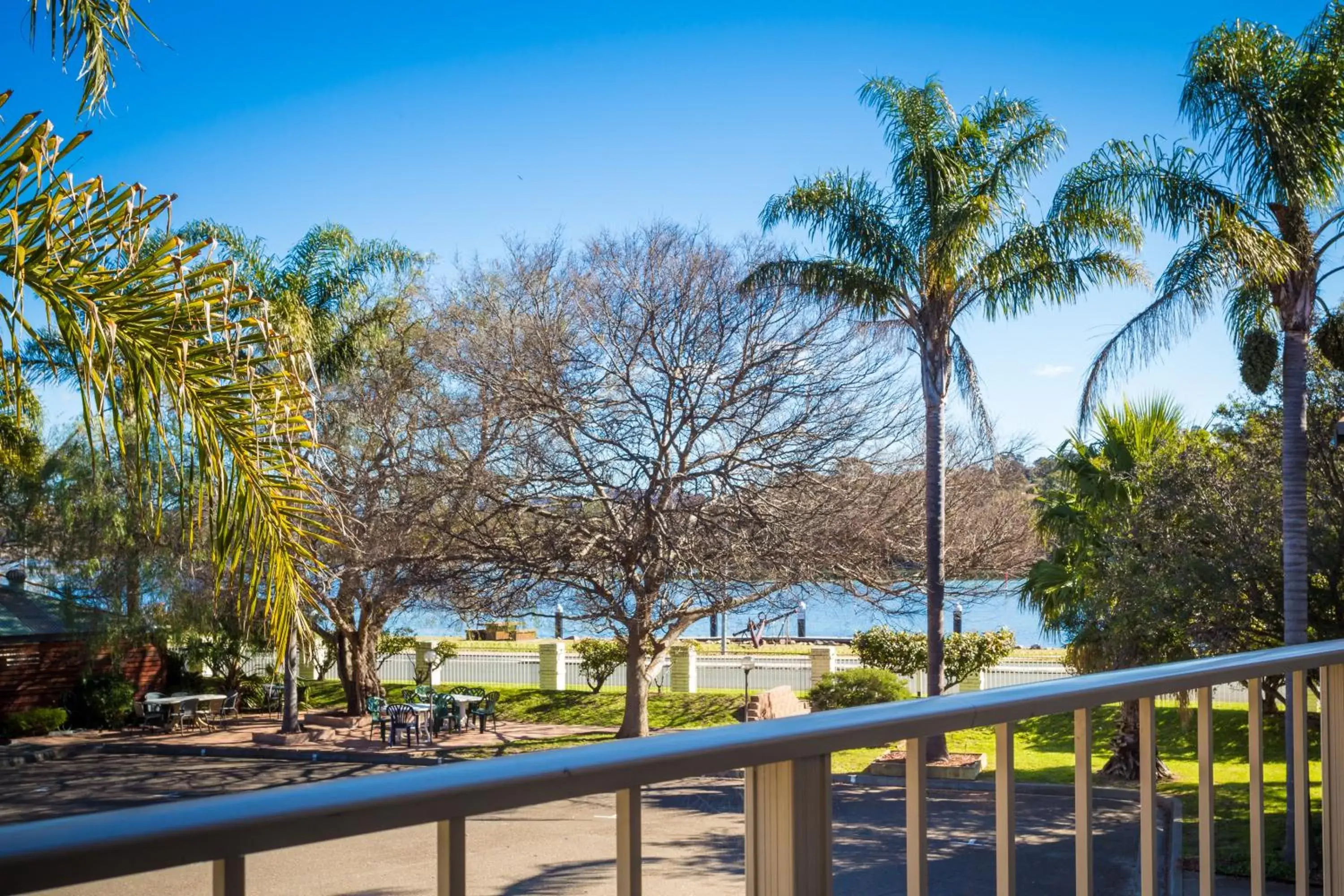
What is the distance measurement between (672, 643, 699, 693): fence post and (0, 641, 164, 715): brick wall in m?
12.9

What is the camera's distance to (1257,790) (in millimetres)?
2133

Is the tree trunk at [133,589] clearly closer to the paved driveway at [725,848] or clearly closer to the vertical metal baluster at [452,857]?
the paved driveway at [725,848]

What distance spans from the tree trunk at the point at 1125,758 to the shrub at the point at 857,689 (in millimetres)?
4953

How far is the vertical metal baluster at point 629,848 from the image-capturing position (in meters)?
1.12

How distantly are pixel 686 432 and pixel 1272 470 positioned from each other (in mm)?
9321

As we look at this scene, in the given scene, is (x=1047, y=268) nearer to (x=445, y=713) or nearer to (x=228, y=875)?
(x=445, y=713)

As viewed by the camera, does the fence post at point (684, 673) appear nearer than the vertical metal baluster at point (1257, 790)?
No

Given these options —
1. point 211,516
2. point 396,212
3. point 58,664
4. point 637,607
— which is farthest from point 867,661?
point 396,212

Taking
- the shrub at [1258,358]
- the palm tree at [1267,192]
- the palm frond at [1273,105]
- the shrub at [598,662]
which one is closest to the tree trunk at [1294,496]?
the palm tree at [1267,192]

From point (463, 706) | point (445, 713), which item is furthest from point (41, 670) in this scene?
point (463, 706)

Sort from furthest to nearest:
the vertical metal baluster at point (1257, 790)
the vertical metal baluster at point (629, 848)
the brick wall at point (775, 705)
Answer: the brick wall at point (775, 705)
the vertical metal baluster at point (1257, 790)
the vertical metal baluster at point (629, 848)

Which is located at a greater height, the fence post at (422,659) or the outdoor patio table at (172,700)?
the fence post at (422,659)

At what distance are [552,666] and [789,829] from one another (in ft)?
88.5

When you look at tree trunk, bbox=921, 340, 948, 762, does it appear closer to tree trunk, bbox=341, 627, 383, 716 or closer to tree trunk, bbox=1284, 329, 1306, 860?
tree trunk, bbox=1284, 329, 1306, 860
